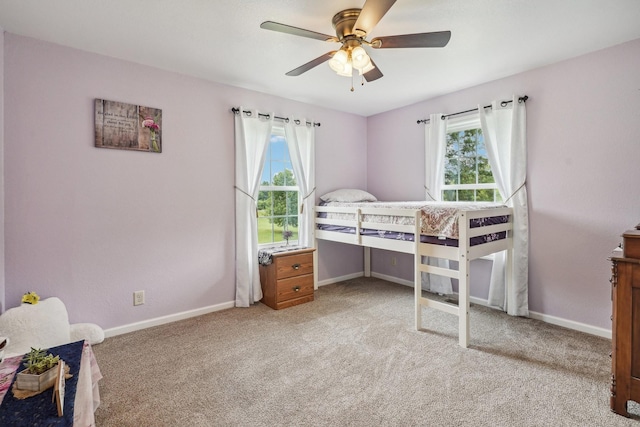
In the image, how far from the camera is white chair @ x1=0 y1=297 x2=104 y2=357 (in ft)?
6.52

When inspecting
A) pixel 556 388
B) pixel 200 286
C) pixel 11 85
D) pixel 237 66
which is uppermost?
pixel 237 66

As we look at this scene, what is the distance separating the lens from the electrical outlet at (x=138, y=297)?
9.02 feet

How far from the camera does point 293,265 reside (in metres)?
3.32

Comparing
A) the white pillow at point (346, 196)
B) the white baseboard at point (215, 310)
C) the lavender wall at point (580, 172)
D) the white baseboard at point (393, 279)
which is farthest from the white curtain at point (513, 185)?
the white pillow at point (346, 196)

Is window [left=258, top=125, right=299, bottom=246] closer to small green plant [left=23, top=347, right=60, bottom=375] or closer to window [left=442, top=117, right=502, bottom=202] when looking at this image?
window [left=442, top=117, right=502, bottom=202]

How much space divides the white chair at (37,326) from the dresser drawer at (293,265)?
1701mm

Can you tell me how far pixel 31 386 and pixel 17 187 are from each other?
1.74 meters

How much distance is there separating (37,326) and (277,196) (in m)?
2.39

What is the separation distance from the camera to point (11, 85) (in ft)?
7.29

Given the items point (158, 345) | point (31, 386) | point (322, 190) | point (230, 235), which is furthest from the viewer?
point (322, 190)

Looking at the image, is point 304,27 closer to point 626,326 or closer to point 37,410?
point 37,410

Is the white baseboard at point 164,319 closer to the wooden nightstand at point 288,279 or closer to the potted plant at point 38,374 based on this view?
the wooden nightstand at point 288,279

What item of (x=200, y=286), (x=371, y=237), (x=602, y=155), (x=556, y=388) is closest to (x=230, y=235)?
(x=200, y=286)

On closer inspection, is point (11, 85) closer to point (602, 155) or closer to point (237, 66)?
point (237, 66)
